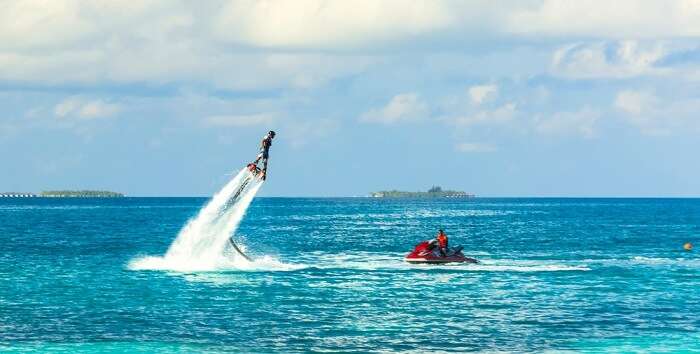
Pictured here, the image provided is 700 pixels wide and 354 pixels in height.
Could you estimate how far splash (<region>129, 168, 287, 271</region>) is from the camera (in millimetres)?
60562

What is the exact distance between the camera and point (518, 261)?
76.9 meters

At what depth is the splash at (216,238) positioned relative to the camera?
60.6 metres

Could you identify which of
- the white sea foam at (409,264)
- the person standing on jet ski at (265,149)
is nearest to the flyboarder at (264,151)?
the person standing on jet ski at (265,149)

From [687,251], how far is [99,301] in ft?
198

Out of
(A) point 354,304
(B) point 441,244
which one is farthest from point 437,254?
(A) point 354,304

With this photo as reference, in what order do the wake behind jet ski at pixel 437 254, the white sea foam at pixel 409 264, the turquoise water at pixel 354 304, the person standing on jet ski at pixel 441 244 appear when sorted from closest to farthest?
1. the turquoise water at pixel 354 304
2. the white sea foam at pixel 409 264
3. the person standing on jet ski at pixel 441 244
4. the wake behind jet ski at pixel 437 254

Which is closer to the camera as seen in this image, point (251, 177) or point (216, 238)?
point (251, 177)

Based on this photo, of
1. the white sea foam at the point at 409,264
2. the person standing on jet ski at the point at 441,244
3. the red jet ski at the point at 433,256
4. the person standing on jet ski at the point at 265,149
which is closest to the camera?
the person standing on jet ski at the point at 265,149

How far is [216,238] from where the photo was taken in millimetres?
66375

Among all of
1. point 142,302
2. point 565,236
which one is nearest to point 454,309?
point 142,302

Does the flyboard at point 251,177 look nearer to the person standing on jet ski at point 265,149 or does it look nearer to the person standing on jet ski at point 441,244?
the person standing on jet ski at point 265,149

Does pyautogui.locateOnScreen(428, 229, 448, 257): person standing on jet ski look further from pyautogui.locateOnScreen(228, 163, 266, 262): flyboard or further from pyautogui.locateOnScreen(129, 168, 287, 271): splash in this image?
pyautogui.locateOnScreen(228, 163, 266, 262): flyboard

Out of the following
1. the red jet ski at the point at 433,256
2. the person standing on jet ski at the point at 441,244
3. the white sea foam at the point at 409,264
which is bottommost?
the white sea foam at the point at 409,264

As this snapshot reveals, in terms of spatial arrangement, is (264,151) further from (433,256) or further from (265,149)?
(433,256)
